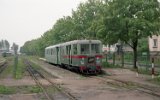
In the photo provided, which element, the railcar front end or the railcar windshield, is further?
the railcar windshield

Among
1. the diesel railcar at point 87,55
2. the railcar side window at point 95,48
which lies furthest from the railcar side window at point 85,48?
the railcar side window at point 95,48

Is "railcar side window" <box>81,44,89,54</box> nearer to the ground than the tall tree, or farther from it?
nearer to the ground

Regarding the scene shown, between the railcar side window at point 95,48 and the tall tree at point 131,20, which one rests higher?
the tall tree at point 131,20

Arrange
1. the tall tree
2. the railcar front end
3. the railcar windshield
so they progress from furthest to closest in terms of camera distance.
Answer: the tall tree → the railcar windshield → the railcar front end

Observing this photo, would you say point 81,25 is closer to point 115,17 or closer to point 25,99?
point 115,17

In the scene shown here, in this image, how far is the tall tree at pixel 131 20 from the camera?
30750mm

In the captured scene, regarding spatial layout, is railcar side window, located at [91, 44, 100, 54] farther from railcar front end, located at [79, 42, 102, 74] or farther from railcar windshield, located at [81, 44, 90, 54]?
railcar windshield, located at [81, 44, 90, 54]

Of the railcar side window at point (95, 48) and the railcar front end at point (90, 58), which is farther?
the railcar side window at point (95, 48)

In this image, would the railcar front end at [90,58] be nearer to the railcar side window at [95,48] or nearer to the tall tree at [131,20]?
the railcar side window at [95,48]

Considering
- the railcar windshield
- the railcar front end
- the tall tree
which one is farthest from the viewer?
the tall tree

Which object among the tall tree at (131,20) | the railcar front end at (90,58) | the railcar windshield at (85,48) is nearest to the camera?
the railcar front end at (90,58)

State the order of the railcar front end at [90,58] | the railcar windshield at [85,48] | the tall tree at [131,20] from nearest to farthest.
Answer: the railcar front end at [90,58] < the railcar windshield at [85,48] < the tall tree at [131,20]

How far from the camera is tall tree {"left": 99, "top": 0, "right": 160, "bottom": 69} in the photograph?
30750 mm

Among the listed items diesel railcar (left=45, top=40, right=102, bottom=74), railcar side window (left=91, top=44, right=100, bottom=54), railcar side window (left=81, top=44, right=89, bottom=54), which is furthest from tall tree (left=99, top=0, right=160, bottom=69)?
railcar side window (left=81, top=44, right=89, bottom=54)
